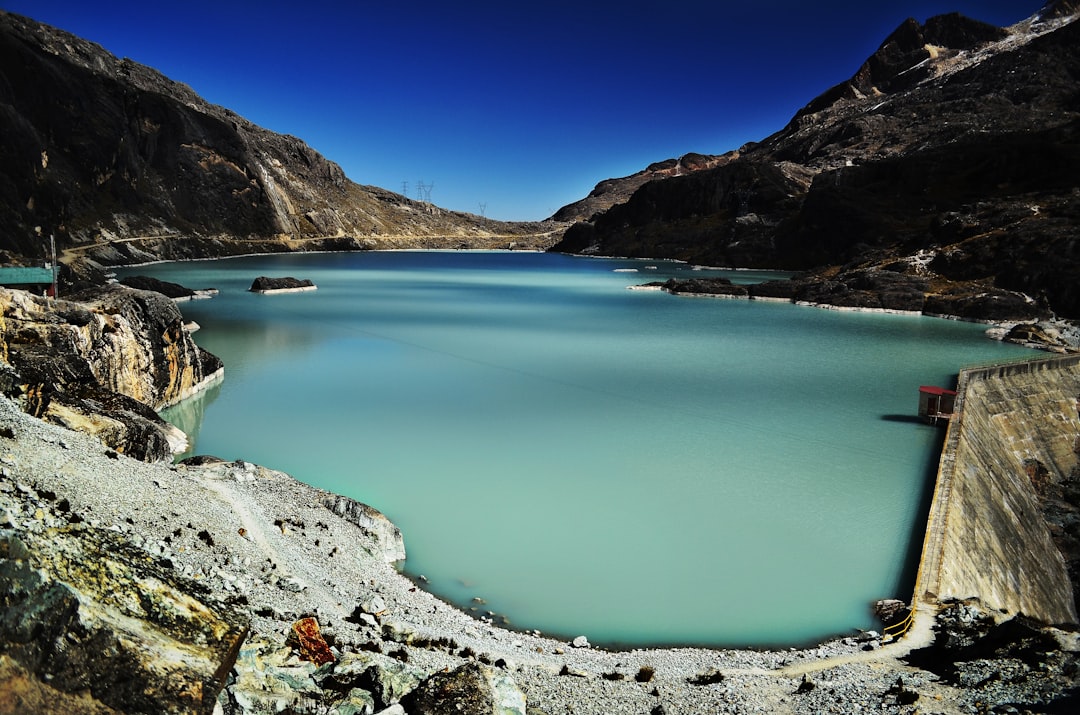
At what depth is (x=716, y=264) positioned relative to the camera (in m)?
134

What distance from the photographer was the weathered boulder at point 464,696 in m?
6.80

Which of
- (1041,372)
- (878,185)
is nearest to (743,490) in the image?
(1041,372)

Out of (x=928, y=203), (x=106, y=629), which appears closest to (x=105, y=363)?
(x=106, y=629)

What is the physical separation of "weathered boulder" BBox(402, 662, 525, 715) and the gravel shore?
1188 mm

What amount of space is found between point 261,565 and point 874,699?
9137 mm

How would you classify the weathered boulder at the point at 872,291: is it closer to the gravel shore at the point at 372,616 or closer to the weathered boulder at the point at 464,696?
the gravel shore at the point at 372,616

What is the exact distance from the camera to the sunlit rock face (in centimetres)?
1414

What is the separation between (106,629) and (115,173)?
144 m

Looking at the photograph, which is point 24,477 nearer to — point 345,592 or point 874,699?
point 345,592

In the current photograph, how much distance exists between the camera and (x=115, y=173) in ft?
407

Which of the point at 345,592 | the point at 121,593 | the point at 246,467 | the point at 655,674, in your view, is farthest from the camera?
the point at 246,467

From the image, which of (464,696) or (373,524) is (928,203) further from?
(464,696)

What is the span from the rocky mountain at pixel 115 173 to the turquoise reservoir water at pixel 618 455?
74.0 m

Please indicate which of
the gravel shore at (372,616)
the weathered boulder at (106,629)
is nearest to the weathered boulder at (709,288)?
the gravel shore at (372,616)
